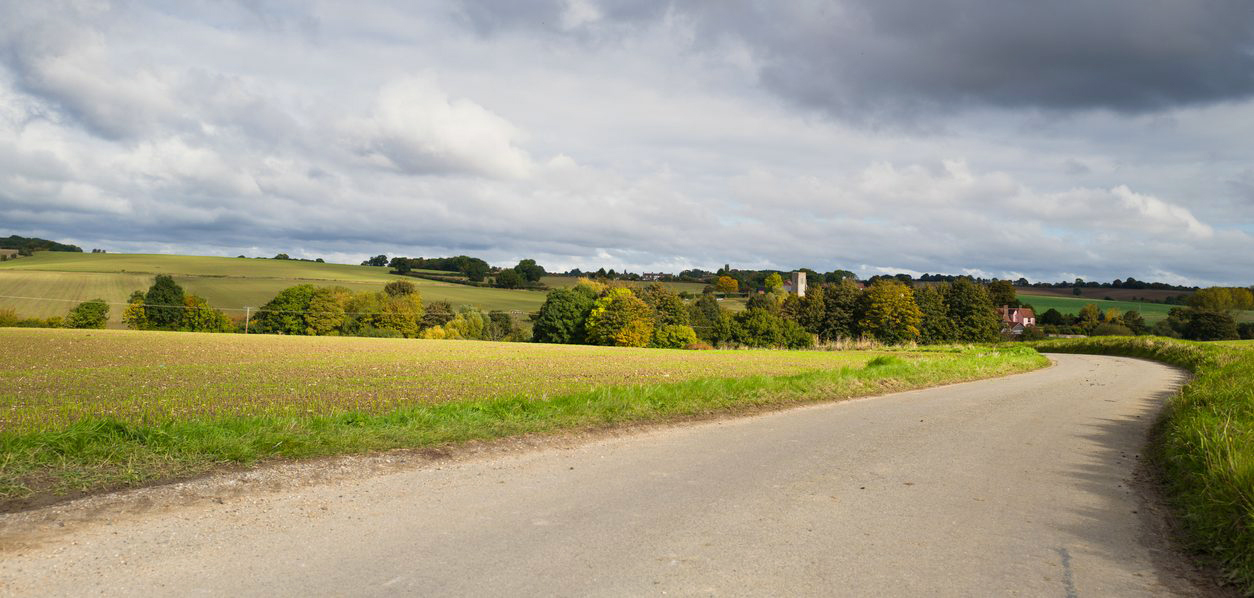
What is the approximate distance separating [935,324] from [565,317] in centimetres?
4257

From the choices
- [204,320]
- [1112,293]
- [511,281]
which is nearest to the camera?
[204,320]

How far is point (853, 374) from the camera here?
Answer: 1848cm

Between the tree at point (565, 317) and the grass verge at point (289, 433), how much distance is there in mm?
67207

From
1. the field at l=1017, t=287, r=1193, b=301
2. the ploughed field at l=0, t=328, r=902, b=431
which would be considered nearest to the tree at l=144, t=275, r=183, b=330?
the ploughed field at l=0, t=328, r=902, b=431

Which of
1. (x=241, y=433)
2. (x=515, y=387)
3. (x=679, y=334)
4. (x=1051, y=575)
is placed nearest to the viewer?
(x=1051, y=575)

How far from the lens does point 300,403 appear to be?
13.1 metres

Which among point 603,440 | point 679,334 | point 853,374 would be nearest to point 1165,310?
point 679,334

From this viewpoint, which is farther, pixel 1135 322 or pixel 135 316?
pixel 1135 322

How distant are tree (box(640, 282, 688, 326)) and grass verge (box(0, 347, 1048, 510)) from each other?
68781 mm

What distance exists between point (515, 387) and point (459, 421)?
8152 millimetres

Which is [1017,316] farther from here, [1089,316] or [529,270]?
[529,270]

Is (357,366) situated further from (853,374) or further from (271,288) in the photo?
(271,288)

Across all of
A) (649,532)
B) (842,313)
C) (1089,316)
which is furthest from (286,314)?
(1089,316)

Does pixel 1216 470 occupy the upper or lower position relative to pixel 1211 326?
upper
